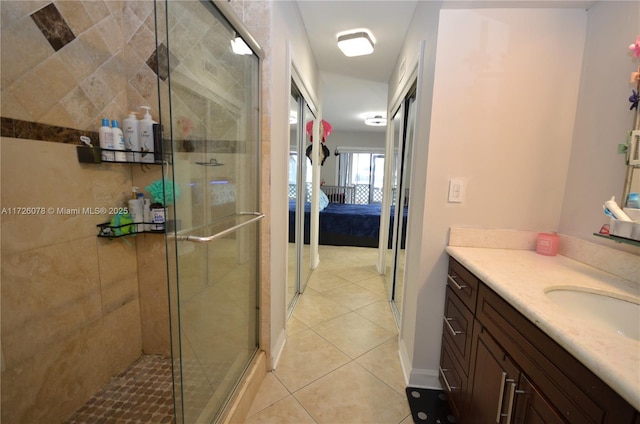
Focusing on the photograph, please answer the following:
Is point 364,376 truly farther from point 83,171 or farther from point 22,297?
point 83,171

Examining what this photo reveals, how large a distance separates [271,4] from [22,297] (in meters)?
1.70

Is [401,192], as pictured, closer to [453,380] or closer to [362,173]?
[453,380]

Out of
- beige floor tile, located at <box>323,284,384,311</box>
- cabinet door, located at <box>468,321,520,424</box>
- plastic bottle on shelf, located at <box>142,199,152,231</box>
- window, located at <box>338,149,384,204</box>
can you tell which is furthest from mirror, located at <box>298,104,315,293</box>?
window, located at <box>338,149,384,204</box>

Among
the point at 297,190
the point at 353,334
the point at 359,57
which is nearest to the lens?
the point at 353,334

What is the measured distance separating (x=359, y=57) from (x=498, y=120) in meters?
1.77

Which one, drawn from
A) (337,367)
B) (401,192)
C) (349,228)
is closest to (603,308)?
(337,367)

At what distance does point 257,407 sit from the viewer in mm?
1399

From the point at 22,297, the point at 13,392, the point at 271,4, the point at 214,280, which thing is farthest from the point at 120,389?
the point at 271,4

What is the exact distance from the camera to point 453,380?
130 cm

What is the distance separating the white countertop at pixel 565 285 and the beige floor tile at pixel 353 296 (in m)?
1.41

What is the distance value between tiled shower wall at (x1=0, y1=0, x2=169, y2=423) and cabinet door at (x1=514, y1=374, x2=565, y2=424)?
1712 mm

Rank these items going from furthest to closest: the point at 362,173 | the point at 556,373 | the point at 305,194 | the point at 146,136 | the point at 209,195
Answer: the point at 362,173 → the point at 305,194 → the point at 146,136 → the point at 209,195 → the point at 556,373

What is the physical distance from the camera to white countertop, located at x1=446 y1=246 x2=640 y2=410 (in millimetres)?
516

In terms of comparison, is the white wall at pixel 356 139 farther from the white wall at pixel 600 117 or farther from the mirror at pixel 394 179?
the white wall at pixel 600 117
